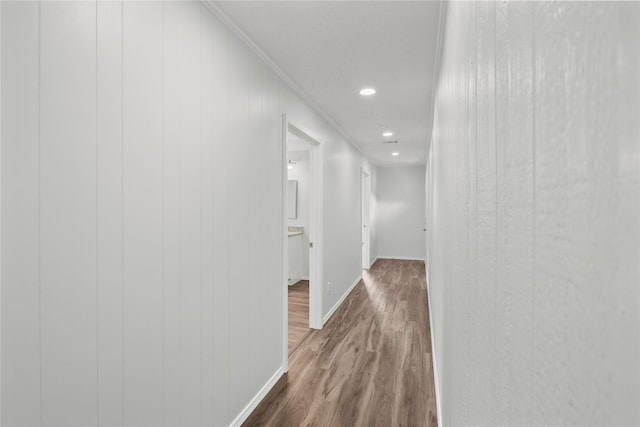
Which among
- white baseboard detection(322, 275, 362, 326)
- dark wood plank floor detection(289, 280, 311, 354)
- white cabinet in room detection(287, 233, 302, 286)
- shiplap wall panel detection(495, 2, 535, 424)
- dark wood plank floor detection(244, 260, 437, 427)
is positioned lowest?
dark wood plank floor detection(244, 260, 437, 427)

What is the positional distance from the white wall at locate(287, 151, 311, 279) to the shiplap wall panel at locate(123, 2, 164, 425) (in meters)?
4.59

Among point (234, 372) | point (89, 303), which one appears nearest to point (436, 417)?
point (234, 372)

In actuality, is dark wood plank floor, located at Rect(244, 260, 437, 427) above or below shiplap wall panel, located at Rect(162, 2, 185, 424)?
below

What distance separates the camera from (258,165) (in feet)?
7.57

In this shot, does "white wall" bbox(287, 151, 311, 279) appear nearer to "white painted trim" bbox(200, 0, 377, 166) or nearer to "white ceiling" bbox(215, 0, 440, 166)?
"white painted trim" bbox(200, 0, 377, 166)

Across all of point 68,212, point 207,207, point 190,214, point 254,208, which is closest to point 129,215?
point 68,212

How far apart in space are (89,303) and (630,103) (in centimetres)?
144

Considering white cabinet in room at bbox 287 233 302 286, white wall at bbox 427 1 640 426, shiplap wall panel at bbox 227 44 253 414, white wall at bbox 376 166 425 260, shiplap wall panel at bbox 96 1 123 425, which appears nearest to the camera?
white wall at bbox 427 1 640 426

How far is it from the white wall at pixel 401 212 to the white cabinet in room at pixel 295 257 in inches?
130

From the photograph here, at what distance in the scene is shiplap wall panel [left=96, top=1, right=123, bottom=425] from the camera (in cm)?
121

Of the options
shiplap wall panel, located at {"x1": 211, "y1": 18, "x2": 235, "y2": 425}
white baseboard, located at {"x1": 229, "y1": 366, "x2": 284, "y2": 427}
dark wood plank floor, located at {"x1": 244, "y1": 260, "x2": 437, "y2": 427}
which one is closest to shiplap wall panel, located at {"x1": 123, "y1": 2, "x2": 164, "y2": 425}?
shiplap wall panel, located at {"x1": 211, "y1": 18, "x2": 235, "y2": 425}

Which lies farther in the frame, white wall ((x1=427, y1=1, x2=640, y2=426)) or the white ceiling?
the white ceiling

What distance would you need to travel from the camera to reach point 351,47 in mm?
2191

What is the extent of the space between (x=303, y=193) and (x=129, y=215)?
486 centimetres
